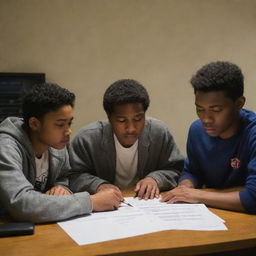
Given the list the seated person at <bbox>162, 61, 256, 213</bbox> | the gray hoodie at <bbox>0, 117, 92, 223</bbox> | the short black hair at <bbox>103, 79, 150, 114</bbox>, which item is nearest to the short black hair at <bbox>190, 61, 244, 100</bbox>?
the seated person at <bbox>162, 61, 256, 213</bbox>

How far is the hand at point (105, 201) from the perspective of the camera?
1.25m

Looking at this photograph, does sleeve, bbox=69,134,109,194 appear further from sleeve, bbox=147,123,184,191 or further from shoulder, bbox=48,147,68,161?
sleeve, bbox=147,123,184,191

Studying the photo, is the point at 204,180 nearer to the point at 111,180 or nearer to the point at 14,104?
the point at 111,180

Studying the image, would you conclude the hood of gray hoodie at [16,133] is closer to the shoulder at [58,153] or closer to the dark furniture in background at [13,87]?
the shoulder at [58,153]

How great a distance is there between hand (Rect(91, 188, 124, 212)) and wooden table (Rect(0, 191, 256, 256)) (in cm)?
18

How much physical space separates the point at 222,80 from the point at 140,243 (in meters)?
0.80

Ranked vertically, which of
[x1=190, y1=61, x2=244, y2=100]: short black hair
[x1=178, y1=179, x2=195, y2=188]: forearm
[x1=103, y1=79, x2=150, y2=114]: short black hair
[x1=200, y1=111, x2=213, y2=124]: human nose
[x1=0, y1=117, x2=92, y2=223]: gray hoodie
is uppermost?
[x1=190, y1=61, x2=244, y2=100]: short black hair

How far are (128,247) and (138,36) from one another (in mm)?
2148

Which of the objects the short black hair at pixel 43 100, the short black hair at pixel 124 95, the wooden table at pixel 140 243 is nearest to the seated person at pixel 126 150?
the short black hair at pixel 124 95

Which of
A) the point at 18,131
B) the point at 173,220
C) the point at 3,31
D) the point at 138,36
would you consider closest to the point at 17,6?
the point at 3,31

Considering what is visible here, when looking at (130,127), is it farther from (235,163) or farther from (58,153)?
(235,163)

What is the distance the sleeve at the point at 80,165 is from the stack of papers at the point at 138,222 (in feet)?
1.09

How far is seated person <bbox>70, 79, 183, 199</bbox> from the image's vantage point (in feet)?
5.22

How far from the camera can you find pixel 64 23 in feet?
8.66
